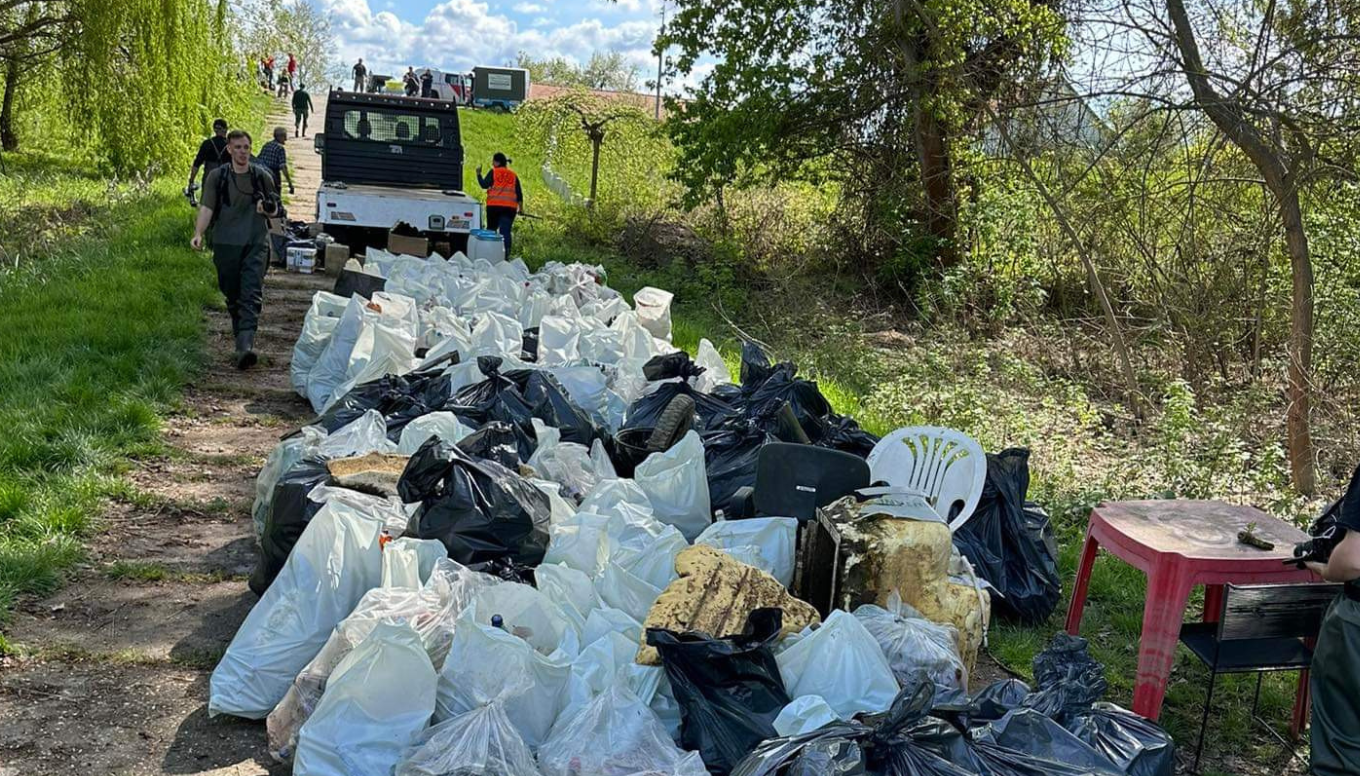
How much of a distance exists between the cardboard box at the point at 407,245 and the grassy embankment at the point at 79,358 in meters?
1.83

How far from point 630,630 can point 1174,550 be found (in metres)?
1.87

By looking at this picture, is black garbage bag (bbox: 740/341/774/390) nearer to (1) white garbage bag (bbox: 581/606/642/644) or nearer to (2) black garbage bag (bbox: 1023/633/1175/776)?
(1) white garbage bag (bbox: 581/606/642/644)

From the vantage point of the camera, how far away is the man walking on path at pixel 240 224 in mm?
7824

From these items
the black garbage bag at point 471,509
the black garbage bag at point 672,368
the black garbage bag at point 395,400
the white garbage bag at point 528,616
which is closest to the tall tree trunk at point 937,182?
the black garbage bag at point 672,368

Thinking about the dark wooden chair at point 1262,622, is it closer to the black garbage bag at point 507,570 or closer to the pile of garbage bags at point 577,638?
the pile of garbage bags at point 577,638

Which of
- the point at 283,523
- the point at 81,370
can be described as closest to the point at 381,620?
the point at 283,523

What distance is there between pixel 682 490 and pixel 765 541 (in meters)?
0.64

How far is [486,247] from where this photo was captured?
1200 cm

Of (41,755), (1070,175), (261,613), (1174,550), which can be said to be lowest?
(41,755)

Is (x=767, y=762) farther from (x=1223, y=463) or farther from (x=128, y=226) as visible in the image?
(x=128, y=226)

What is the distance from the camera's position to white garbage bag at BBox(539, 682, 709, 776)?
2.99m

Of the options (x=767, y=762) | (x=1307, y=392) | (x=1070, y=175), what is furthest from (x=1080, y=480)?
(x=767, y=762)

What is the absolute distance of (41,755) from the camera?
344cm

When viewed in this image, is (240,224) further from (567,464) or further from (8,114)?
(8,114)
